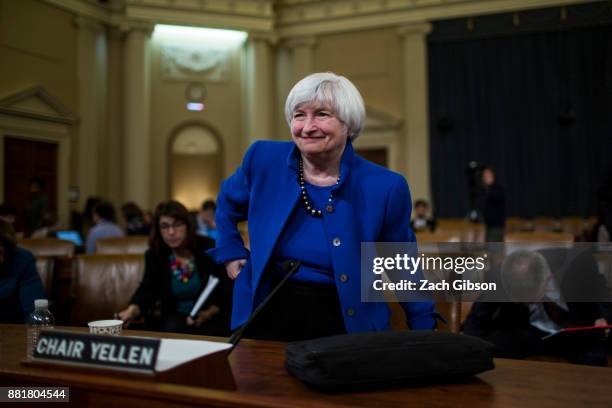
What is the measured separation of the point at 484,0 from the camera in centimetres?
1062

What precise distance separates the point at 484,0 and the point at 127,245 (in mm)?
8699

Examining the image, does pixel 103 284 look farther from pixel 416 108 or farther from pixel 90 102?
pixel 416 108

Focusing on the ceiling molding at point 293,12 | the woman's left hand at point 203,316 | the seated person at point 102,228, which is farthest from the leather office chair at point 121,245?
the ceiling molding at point 293,12

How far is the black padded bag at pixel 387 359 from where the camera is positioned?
3.18ft

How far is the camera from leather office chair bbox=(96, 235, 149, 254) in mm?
4680

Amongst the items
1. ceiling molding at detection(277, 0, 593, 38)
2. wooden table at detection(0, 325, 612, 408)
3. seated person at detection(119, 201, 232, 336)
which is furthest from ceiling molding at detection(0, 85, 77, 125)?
wooden table at detection(0, 325, 612, 408)

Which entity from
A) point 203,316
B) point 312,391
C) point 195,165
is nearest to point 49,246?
point 203,316

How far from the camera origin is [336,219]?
5.01ft

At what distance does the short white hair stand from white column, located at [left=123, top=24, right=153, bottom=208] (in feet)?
31.3

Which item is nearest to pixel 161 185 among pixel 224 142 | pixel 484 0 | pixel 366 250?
pixel 224 142

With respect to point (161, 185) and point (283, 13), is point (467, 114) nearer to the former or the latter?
point (283, 13)

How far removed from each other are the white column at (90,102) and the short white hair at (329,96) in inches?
381

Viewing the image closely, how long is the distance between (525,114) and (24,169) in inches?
355

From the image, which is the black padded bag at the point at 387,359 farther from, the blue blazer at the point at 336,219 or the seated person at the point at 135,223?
the seated person at the point at 135,223
